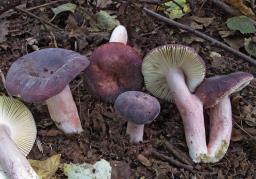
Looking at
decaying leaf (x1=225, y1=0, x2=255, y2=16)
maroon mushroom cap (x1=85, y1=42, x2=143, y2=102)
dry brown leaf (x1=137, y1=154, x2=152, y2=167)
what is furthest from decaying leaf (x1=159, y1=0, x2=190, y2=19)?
dry brown leaf (x1=137, y1=154, x2=152, y2=167)

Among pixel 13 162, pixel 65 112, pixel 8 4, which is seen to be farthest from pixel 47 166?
pixel 8 4

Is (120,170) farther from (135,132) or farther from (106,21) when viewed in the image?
(106,21)

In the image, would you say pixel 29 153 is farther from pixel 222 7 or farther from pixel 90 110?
pixel 222 7

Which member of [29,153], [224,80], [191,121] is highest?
[224,80]

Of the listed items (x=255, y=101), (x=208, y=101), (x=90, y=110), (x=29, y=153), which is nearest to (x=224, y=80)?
(x=208, y=101)

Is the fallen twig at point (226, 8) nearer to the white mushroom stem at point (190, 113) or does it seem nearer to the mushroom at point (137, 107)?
the white mushroom stem at point (190, 113)

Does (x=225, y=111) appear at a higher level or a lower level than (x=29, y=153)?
higher
